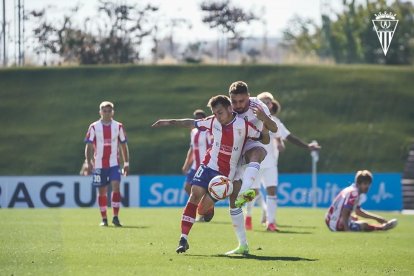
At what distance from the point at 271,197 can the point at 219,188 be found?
20.7ft

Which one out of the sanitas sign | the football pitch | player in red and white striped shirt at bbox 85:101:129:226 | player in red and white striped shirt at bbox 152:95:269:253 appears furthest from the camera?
the sanitas sign

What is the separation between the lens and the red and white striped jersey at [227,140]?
1305 cm

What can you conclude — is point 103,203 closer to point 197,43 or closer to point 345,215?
point 345,215

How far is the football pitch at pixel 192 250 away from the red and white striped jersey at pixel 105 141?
4.05ft

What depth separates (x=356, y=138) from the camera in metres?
48.4

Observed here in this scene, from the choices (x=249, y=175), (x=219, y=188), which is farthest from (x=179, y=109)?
(x=219, y=188)

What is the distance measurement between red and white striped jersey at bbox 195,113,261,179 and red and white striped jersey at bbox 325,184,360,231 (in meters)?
6.02

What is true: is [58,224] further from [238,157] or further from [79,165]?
[79,165]

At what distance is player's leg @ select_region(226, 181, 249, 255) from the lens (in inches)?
515

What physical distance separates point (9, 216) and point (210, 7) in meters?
32.0

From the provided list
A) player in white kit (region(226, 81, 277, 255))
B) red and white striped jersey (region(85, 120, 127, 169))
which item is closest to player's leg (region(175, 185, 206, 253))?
player in white kit (region(226, 81, 277, 255))

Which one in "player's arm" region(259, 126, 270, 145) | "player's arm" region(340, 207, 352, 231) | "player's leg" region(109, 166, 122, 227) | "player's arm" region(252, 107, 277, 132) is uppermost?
"player's arm" region(252, 107, 277, 132)

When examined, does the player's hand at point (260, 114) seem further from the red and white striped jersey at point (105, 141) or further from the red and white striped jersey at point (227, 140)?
the red and white striped jersey at point (105, 141)

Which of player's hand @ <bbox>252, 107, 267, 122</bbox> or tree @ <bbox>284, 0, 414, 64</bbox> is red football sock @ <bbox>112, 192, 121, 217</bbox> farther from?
tree @ <bbox>284, 0, 414, 64</bbox>
